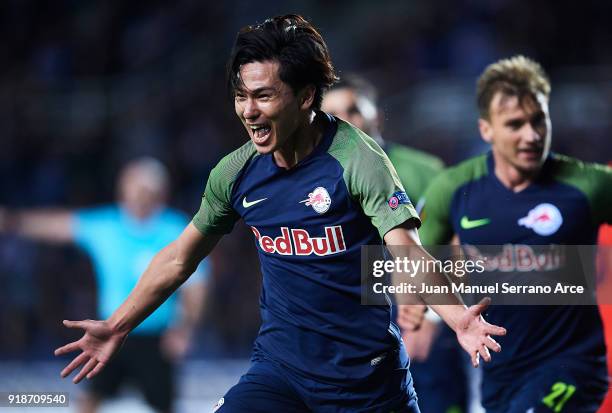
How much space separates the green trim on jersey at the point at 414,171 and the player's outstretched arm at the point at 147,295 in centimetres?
202

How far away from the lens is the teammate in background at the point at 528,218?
525 centimetres

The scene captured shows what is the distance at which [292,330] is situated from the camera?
4512mm

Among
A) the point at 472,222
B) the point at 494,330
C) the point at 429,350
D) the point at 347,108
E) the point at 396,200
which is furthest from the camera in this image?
the point at 347,108

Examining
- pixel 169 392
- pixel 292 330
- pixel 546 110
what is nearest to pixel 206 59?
pixel 169 392

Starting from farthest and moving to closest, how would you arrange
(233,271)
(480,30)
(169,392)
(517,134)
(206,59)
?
(206,59) → (480,30) → (233,271) → (169,392) → (517,134)

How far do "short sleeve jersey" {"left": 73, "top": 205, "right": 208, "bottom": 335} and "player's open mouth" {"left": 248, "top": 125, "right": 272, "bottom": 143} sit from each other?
453 cm

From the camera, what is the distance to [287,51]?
4.33 m

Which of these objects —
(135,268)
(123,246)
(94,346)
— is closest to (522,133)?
(94,346)

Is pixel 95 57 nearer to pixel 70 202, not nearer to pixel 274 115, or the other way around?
pixel 70 202

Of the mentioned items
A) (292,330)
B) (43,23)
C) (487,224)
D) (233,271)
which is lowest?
(292,330)

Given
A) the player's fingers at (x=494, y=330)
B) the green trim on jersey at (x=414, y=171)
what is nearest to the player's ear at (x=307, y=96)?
the player's fingers at (x=494, y=330)

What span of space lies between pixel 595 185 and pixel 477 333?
171 cm

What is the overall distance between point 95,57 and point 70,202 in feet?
9.27

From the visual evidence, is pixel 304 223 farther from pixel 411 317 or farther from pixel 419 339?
pixel 419 339
